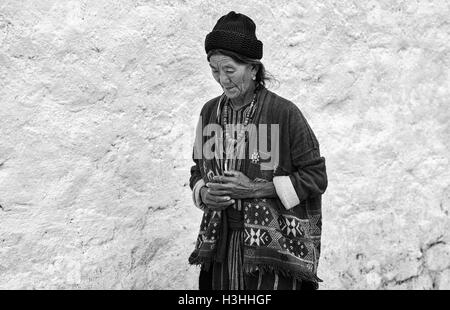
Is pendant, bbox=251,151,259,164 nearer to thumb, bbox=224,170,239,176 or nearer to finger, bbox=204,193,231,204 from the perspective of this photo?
thumb, bbox=224,170,239,176

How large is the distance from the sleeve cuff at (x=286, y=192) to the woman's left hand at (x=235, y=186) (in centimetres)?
11

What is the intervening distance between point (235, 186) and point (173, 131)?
1320mm

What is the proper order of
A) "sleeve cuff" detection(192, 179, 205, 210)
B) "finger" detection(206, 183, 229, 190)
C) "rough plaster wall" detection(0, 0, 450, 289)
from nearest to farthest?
"finger" detection(206, 183, 229, 190), "sleeve cuff" detection(192, 179, 205, 210), "rough plaster wall" detection(0, 0, 450, 289)

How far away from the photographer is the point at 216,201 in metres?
3.28

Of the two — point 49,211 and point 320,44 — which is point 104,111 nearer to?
point 49,211

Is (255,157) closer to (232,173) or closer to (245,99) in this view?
(232,173)

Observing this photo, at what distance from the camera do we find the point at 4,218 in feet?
13.5

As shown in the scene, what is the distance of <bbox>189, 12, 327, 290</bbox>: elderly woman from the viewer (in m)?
3.21

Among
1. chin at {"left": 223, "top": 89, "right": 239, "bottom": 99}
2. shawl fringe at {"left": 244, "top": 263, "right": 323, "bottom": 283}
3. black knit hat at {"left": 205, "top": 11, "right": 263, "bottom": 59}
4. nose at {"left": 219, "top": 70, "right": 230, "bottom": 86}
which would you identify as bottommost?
shawl fringe at {"left": 244, "top": 263, "right": 323, "bottom": 283}

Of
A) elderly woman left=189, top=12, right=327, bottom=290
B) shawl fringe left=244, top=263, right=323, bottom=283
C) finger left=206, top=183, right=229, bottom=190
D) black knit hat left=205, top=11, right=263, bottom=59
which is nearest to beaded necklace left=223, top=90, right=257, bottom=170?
elderly woman left=189, top=12, right=327, bottom=290

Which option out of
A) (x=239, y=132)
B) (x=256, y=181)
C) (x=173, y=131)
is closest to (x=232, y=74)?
(x=239, y=132)

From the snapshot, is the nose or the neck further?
the neck
